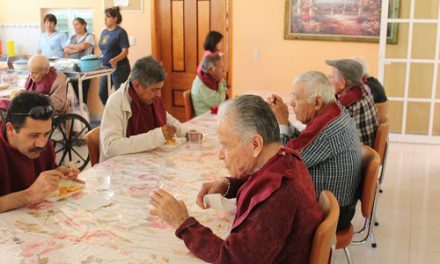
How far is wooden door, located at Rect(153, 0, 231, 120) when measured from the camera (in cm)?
613

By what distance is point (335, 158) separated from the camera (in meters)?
2.21

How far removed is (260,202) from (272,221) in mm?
62

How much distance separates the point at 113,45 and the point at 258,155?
190 inches

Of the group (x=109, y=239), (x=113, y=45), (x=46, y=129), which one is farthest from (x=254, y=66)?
(x=109, y=239)

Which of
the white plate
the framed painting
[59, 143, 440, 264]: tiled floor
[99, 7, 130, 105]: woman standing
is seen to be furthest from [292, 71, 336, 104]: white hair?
[99, 7, 130, 105]: woman standing

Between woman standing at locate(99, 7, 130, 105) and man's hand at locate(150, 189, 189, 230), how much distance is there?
4569 mm

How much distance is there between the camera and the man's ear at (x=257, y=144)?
1.49 m

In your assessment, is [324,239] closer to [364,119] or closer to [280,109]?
[280,109]

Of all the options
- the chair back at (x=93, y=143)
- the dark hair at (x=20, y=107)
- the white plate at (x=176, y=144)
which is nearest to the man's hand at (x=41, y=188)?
the dark hair at (x=20, y=107)

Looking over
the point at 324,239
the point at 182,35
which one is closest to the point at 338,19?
the point at 182,35

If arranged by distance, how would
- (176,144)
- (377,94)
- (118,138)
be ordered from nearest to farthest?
(118,138) < (176,144) < (377,94)

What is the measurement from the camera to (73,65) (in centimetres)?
552

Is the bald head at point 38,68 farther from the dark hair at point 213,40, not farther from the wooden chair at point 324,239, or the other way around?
the wooden chair at point 324,239

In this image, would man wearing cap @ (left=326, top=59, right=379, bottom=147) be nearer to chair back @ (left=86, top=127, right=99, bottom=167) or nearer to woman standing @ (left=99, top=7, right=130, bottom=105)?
chair back @ (left=86, top=127, right=99, bottom=167)
